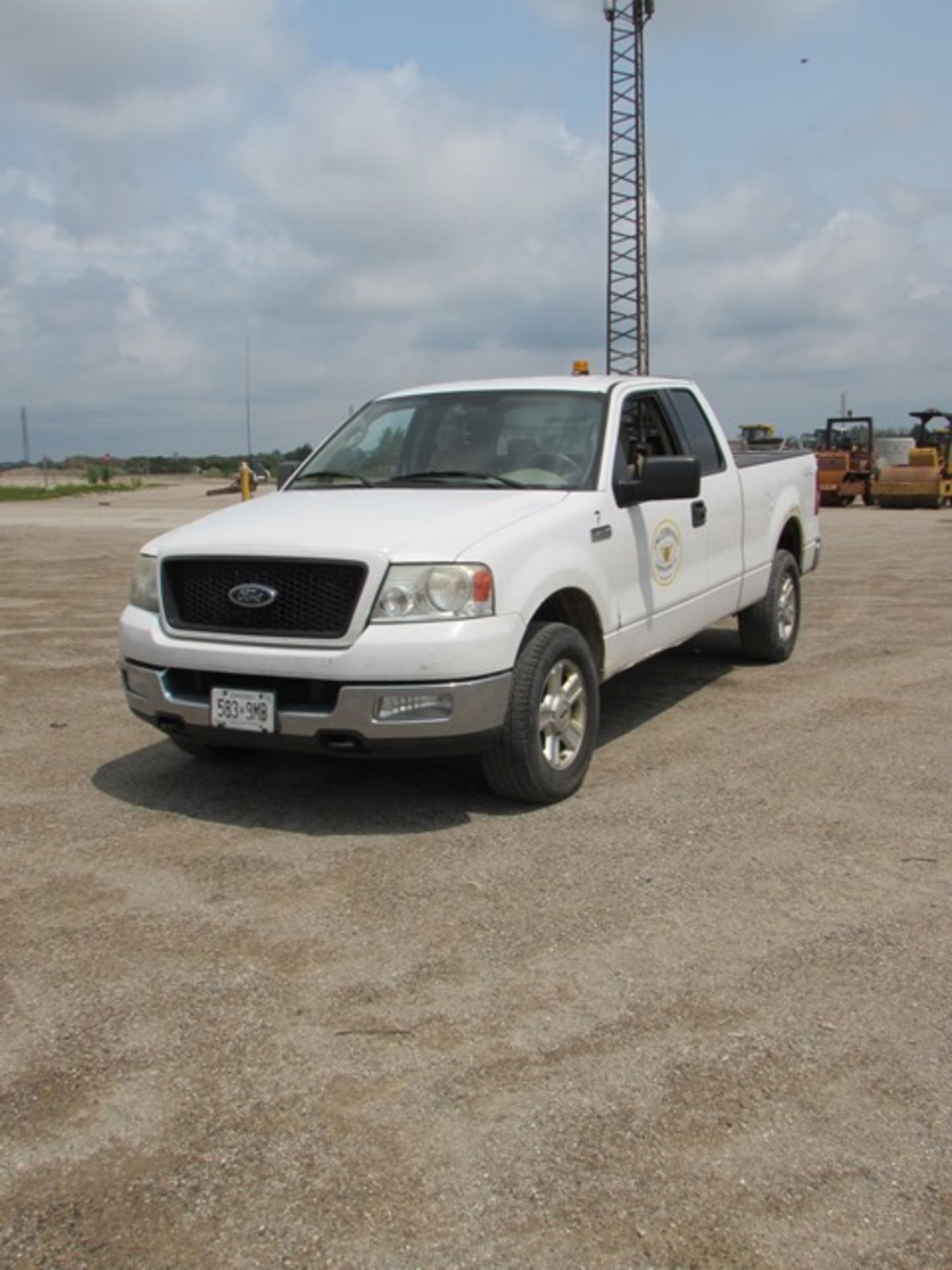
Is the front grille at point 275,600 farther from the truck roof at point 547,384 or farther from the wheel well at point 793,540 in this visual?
the wheel well at point 793,540

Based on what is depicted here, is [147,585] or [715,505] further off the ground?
[715,505]

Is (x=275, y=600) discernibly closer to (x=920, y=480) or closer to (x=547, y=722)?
(x=547, y=722)

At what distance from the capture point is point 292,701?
4.61 meters

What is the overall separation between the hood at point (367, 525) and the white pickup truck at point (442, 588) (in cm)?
1

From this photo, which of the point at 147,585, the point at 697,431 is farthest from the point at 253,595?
the point at 697,431

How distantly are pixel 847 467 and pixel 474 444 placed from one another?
1003 inches

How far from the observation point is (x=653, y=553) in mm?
5988

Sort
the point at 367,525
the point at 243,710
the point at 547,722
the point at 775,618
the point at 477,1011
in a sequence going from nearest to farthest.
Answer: the point at 477,1011, the point at 243,710, the point at 367,525, the point at 547,722, the point at 775,618

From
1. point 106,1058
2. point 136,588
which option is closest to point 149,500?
point 136,588

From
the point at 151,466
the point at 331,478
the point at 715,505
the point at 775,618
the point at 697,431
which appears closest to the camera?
the point at 331,478

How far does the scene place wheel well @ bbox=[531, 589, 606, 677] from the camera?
17.1ft

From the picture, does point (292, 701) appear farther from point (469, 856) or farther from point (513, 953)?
point (513, 953)

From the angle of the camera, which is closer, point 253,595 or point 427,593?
point 427,593

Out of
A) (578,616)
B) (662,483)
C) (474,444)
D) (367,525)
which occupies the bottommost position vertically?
(578,616)
